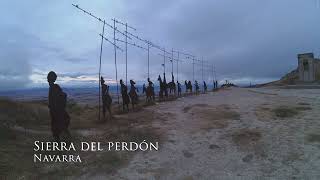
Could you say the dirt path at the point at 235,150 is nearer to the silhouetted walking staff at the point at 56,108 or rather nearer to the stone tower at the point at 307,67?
the silhouetted walking staff at the point at 56,108

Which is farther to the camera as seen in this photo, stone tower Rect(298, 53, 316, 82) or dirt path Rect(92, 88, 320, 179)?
stone tower Rect(298, 53, 316, 82)

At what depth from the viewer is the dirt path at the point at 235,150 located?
34.9 ft

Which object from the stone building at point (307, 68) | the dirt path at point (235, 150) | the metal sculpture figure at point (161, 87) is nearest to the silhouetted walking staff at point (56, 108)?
the dirt path at point (235, 150)

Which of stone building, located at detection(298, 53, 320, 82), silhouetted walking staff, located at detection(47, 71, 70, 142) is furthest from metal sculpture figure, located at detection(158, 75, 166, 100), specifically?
stone building, located at detection(298, 53, 320, 82)

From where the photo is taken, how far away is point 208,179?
33.7 ft

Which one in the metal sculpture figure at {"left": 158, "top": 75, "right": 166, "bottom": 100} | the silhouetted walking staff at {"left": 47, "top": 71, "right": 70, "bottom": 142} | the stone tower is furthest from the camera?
the stone tower

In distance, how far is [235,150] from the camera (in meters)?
12.5

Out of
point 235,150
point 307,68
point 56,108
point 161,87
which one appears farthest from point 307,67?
point 56,108

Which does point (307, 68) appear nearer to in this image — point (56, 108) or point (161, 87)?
point (161, 87)

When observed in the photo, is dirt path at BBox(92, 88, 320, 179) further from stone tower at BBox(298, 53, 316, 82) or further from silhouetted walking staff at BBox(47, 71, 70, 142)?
stone tower at BBox(298, 53, 316, 82)

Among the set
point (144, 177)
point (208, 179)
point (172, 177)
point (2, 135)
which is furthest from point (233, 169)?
point (2, 135)

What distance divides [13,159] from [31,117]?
7.76 metres

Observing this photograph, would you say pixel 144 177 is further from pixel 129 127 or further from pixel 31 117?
pixel 31 117

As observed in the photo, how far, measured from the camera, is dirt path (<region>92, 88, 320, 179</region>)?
34.9 feet
